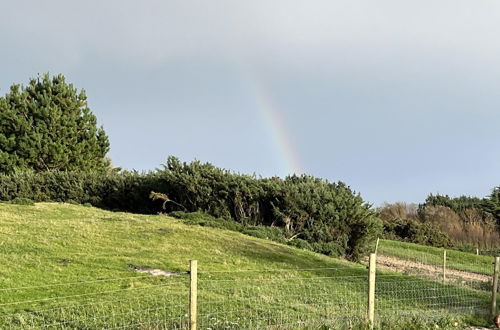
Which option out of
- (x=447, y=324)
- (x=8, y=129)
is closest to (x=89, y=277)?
(x=447, y=324)

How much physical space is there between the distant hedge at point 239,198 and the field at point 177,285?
405cm

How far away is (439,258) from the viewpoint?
87.1 feet

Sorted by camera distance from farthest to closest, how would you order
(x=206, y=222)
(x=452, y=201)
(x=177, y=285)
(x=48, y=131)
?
(x=452, y=201) → (x=48, y=131) → (x=206, y=222) → (x=177, y=285)

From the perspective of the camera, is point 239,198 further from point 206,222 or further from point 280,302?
point 280,302

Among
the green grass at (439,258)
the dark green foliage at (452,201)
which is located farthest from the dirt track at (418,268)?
the dark green foliage at (452,201)

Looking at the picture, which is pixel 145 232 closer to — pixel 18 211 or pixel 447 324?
pixel 18 211

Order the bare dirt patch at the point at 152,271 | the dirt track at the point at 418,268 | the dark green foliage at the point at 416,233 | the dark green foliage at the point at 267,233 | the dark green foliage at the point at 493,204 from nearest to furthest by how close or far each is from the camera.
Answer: the bare dirt patch at the point at 152,271
the dirt track at the point at 418,268
the dark green foliage at the point at 267,233
the dark green foliage at the point at 416,233
the dark green foliage at the point at 493,204

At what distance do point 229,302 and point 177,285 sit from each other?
182 centimetres

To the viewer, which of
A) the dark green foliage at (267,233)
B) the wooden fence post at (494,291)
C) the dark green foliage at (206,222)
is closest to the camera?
the wooden fence post at (494,291)

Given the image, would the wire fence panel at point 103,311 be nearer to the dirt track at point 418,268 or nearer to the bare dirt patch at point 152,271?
the bare dirt patch at point 152,271

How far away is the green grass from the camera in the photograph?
23.3m

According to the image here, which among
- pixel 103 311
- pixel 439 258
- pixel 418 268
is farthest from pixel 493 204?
pixel 103 311

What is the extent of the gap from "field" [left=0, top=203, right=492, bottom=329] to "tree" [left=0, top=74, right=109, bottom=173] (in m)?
16.1

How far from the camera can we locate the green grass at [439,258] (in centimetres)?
2330
